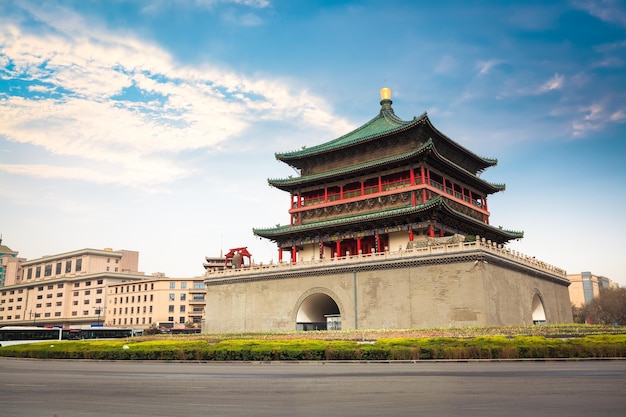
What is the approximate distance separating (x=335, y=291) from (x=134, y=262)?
75.5 m

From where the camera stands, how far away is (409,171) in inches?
1704

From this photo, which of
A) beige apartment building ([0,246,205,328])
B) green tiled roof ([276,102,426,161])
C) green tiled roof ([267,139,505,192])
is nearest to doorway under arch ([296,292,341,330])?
green tiled roof ([267,139,505,192])

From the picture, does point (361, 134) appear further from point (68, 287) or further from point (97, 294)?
point (68, 287)

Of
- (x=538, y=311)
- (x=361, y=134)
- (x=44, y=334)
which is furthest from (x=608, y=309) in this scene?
(x=44, y=334)

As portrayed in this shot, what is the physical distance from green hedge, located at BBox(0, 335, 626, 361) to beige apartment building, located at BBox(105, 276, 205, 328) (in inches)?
2174

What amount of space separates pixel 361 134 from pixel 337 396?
40618mm

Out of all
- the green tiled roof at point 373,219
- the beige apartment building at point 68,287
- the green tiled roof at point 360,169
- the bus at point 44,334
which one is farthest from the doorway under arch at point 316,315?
the beige apartment building at point 68,287

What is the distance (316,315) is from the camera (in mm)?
44031

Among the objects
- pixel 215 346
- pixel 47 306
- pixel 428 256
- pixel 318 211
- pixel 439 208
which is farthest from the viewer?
pixel 47 306

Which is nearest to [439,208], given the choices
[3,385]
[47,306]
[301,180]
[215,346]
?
[301,180]

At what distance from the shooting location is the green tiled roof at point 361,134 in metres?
46.6

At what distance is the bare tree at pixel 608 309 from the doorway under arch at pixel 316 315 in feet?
207

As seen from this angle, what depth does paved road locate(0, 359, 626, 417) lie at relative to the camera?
820 cm

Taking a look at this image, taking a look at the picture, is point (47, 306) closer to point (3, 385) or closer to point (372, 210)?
point (372, 210)
